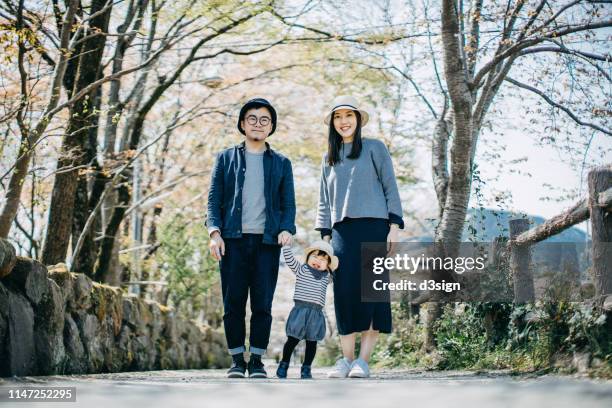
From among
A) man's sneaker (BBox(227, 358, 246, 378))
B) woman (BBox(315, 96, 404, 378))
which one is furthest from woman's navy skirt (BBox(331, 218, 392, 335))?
man's sneaker (BBox(227, 358, 246, 378))

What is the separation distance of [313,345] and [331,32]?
6.23 meters

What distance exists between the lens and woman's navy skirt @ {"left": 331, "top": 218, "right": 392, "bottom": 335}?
5.22m

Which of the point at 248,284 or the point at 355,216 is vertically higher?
the point at 355,216

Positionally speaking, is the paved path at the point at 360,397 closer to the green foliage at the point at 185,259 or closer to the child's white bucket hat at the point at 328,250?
the child's white bucket hat at the point at 328,250

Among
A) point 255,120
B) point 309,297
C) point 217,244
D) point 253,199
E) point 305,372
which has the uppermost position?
point 255,120

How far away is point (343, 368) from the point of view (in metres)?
5.31

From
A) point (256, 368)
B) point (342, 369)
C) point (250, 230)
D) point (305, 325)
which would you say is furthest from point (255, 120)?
point (342, 369)

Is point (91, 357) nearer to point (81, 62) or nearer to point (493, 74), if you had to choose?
point (81, 62)

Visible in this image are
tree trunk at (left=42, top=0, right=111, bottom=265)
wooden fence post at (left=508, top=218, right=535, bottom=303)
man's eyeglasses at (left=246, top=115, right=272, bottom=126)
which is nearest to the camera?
man's eyeglasses at (left=246, top=115, right=272, bottom=126)

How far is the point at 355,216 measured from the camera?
17.1 ft

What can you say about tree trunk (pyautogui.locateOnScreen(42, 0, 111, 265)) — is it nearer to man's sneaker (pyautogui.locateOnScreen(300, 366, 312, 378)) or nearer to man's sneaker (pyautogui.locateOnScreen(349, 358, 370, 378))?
man's sneaker (pyautogui.locateOnScreen(300, 366, 312, 378))

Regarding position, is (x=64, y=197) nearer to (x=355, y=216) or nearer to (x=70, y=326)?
(x=70, y=326)

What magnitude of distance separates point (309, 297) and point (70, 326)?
267cm

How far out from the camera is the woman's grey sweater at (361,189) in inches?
206
